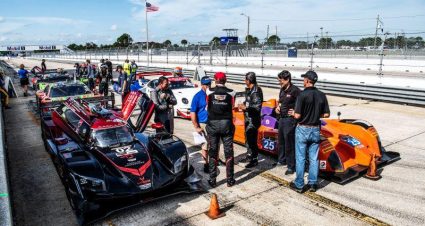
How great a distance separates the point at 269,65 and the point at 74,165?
32.4 m

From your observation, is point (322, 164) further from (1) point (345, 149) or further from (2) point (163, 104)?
(2) point (163, 104)

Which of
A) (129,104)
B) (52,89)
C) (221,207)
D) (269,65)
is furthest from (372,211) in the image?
(269,65)

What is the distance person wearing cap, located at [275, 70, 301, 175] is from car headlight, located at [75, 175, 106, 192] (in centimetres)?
339

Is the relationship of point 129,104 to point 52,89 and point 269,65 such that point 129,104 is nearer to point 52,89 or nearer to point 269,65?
point 52,89

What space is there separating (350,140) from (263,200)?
2.13m

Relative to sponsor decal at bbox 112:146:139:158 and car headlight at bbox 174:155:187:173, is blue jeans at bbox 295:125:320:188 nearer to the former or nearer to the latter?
car headlight at bbox 174:155:187:173

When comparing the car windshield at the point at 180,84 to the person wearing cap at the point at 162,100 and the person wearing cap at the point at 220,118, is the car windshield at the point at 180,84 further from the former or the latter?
the person wearing cap at the point at 220,118

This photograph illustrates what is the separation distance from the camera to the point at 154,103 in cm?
727

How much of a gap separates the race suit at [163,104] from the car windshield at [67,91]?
5655 millimetres

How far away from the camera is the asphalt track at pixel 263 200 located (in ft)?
15.9

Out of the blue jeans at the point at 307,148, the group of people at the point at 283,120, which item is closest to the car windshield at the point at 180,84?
the group of people at the point at 283,120

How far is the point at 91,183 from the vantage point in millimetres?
4914

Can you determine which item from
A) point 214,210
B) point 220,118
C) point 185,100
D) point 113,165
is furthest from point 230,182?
point 185,100

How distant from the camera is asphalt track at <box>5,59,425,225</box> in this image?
4.86 meters
